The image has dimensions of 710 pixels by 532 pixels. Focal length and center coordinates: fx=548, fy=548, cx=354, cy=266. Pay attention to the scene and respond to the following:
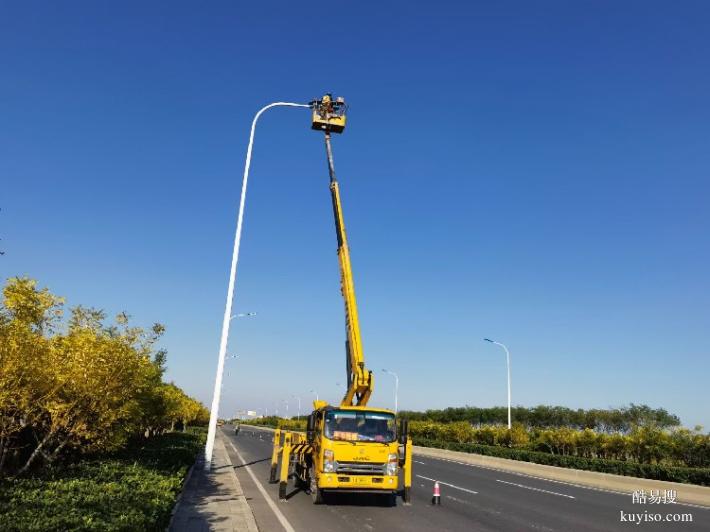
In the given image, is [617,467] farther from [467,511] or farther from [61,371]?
[61,371]

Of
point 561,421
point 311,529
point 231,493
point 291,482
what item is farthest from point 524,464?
point 561,421

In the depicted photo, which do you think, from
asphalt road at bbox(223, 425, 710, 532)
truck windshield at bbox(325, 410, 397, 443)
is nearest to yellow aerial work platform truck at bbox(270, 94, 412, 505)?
truck windshield at bbox(325, 410, 397, 443)

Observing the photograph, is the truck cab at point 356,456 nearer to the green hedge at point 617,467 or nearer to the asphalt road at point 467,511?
the asphalt road at point 467,511

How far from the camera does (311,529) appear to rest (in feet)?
34.4

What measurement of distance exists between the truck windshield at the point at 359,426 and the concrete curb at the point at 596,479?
10.5 metres

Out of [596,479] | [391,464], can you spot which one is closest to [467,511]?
[391,464]

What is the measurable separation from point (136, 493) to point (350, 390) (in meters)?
7.57

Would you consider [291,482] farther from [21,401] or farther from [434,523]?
[21,401]

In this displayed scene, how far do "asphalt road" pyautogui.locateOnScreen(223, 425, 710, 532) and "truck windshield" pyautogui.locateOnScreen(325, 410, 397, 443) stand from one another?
164 centimetres

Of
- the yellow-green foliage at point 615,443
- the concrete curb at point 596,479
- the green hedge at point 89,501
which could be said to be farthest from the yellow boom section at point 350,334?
the yellow-green foliage at point 615,443

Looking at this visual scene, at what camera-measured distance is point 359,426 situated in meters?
13.2

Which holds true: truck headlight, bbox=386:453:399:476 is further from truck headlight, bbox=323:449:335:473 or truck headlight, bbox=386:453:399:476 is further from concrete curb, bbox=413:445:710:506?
concrete curb, bbox=413:445:710:506

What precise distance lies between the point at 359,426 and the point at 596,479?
1306 cm

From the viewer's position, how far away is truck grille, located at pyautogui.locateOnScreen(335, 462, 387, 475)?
495 inches
